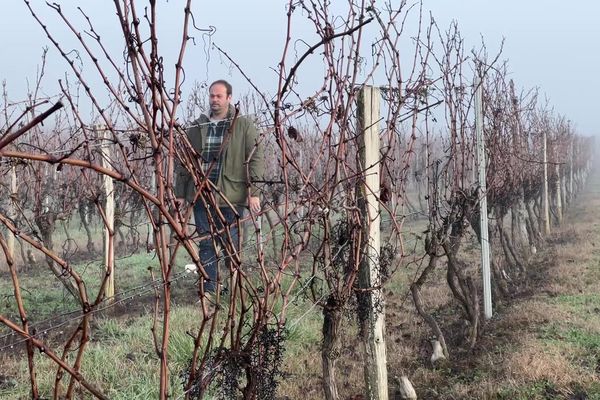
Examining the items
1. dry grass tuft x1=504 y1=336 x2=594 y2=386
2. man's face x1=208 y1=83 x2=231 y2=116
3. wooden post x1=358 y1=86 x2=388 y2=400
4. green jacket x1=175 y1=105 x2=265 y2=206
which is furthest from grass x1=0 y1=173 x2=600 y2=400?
man's face x1=208 y1=83 x2=231 y2=116

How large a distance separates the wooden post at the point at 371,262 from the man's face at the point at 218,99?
180cm

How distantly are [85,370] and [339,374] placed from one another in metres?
1.53

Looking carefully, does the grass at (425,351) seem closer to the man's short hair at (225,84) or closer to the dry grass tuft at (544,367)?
the dry grass tuft at (544,367)

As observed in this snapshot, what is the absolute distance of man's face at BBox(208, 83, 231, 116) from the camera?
14.2ft

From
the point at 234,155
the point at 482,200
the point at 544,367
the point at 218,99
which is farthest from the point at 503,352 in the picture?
the point at 218,99

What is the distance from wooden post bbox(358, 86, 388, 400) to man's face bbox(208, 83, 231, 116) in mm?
1803

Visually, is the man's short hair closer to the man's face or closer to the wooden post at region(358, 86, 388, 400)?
the man's face

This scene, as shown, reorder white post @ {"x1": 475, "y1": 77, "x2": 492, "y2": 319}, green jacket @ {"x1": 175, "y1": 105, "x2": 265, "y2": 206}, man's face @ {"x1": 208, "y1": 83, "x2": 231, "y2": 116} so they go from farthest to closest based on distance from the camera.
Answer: white post @ {"x1": 475, "y1": 77, "x2": 492, "y2": 319}
green jacket @ {"x1": 175, "y1": 105, "x2": 265, "y2": 206}
man's face @ {"x1": 208, "y1": 83, "x2": 231, "y2": 116}

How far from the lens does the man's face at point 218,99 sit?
432 cm

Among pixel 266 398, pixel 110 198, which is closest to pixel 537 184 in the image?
pixel 110 198

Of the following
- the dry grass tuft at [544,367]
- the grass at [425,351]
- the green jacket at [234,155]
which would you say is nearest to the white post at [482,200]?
the grass at [425,351]

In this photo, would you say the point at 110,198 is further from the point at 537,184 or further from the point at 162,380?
the point at 537,184

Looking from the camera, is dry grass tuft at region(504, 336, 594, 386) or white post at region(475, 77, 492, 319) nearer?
dry grass tuft at region(504, 336, 594, 386)

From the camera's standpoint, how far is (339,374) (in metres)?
3.55
